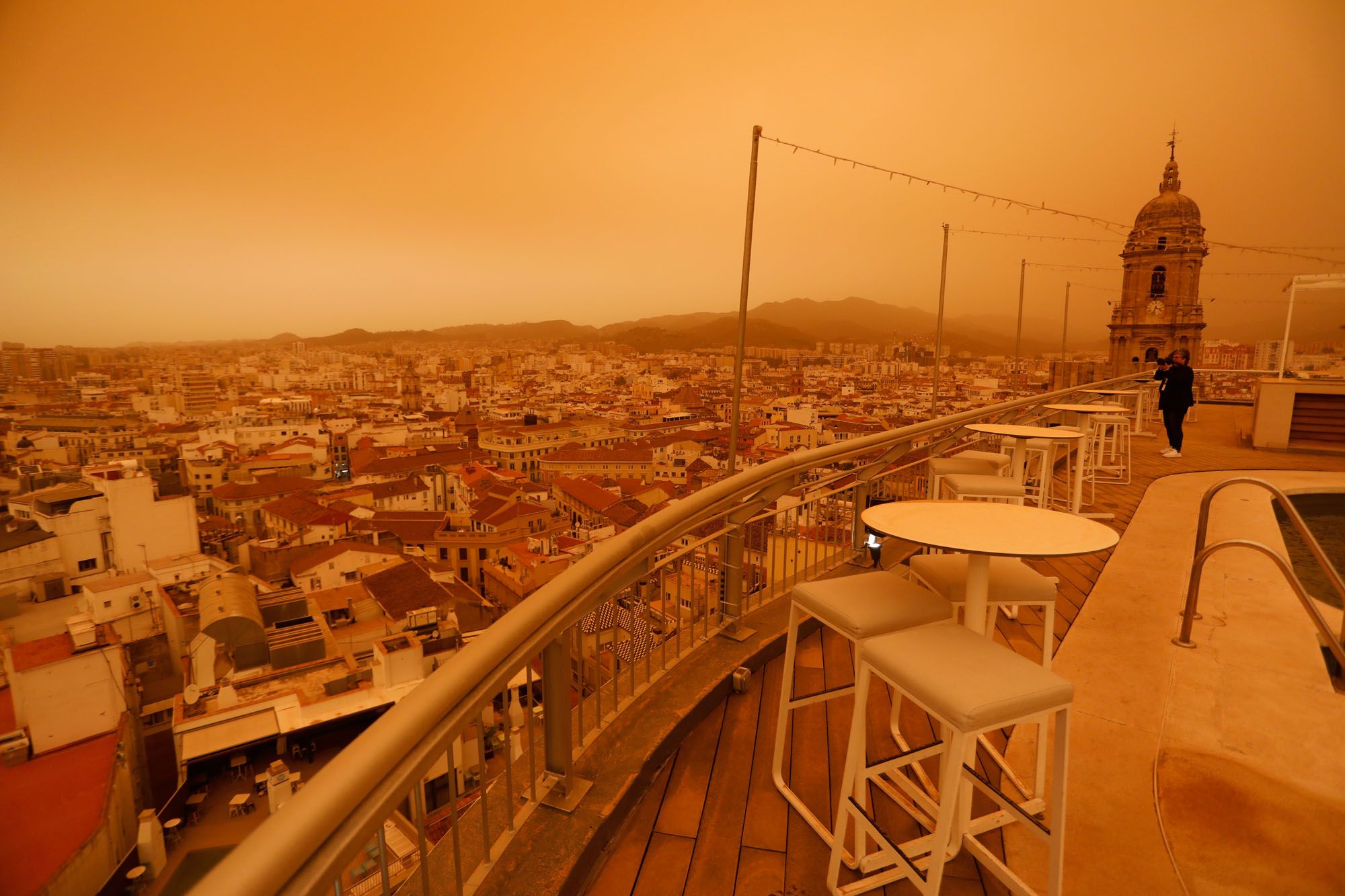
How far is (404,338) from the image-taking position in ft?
Answer: 88.2

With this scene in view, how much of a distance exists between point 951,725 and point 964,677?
13cm

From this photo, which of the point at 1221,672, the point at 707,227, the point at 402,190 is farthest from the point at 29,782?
the point at 402,190

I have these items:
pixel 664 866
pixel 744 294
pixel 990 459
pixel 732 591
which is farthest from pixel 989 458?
pixel 664 866

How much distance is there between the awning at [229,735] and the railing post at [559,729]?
18.8 feet

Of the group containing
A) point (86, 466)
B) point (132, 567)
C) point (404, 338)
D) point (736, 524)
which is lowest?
point (132, 567)

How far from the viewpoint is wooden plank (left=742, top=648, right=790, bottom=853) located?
1.92 m

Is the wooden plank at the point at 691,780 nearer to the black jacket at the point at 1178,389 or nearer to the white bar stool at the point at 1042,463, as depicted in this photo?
the white bar stool at the point at 1042,463

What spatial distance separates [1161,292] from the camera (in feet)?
81.6

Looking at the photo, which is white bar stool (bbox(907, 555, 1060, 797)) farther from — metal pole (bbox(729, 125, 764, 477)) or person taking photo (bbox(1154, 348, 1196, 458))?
person taking photo (bbox(1154, 348, 1196, 458))

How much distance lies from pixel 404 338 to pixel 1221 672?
29.2 meters

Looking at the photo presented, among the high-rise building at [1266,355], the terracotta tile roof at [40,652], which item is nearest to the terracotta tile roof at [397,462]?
the terracotta tile roof at [40,652]

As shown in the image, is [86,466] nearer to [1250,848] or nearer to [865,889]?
[865,889]

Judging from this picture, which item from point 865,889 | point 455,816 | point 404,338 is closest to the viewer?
point 455,816

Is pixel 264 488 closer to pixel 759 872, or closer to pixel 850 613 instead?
pixel 759 872
